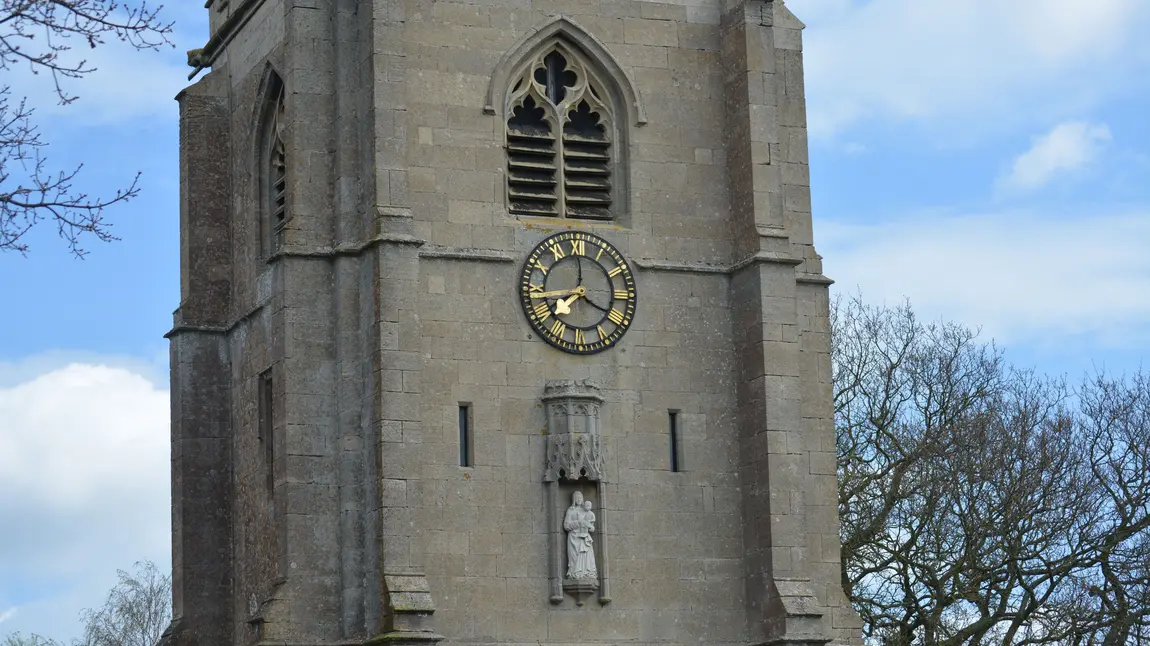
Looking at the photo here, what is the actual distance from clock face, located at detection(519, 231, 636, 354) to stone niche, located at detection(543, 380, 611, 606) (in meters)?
0.69

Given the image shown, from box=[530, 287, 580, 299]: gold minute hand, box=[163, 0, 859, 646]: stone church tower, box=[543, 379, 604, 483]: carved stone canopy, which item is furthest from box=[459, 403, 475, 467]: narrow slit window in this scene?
box=[530, 287, 580, 299]: gold minute hand

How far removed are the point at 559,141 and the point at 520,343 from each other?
9.26 ft


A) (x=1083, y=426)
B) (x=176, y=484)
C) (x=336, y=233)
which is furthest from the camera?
(x=1083, y=426)

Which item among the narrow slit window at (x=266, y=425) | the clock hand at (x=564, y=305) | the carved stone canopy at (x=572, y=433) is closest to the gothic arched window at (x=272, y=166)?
the narrow slit window at (x=266, y=425)

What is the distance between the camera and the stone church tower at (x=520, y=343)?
30969 millimetres

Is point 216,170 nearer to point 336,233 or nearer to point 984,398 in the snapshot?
point 336,233

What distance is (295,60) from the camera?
105 feet

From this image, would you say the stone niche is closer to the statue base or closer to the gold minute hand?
the statue base

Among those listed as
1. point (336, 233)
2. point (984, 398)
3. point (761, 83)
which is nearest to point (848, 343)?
point (984, 398)

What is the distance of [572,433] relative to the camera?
31.6 m

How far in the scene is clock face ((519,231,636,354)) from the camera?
1266 inches

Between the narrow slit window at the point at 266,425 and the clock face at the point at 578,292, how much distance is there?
3.74 m

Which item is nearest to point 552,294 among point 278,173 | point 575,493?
point 575,493

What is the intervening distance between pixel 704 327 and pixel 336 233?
500cm
